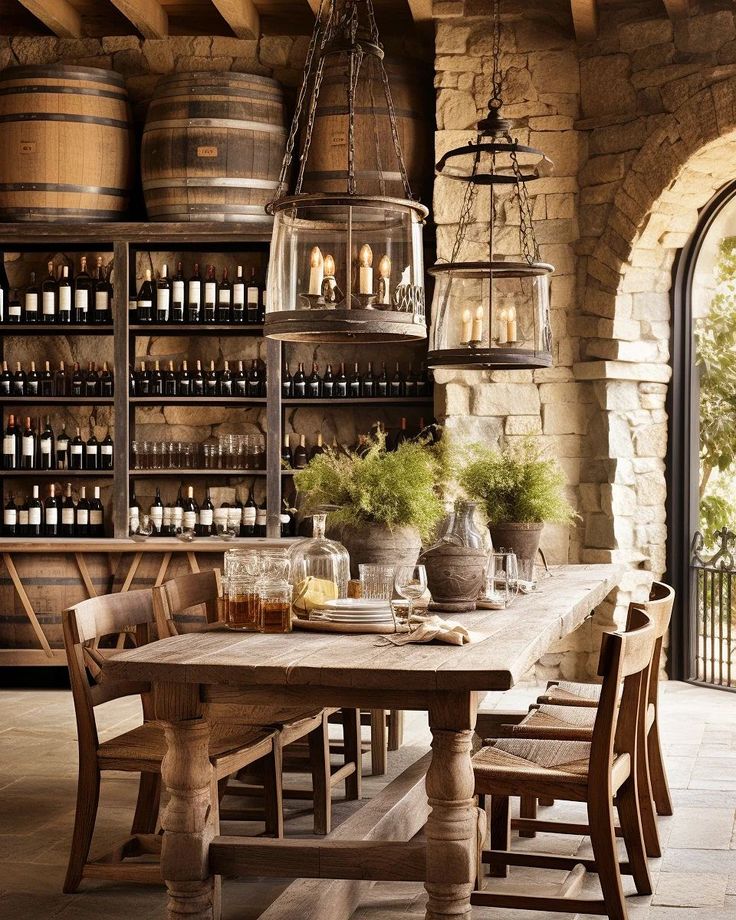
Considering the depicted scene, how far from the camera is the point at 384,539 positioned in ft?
11.2

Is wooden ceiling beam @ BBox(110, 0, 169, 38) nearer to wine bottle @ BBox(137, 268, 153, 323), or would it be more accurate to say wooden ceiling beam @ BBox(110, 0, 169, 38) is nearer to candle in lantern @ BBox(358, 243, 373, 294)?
wine bottle @ BBox(137, 268, 153, 323)

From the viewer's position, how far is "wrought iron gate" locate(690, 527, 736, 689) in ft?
19.9

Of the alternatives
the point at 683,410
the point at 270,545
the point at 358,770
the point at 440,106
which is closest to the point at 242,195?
the point at 440,106

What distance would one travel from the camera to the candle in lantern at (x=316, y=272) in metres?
3.13

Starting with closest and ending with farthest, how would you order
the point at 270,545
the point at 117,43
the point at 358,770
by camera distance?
the point at 358,770 < the point at 270,545 < the point at 117,43

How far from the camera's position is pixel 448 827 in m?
2.44

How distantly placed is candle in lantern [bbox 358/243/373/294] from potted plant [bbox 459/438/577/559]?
1.08m

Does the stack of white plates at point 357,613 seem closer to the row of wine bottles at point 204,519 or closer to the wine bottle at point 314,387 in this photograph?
the row of wine bottles at point 204,519

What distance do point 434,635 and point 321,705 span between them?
341 mm

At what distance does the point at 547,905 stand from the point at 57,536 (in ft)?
13.5

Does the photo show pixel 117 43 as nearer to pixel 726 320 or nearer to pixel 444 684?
pixel 726 320

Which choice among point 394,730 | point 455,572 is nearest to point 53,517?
point 394,730

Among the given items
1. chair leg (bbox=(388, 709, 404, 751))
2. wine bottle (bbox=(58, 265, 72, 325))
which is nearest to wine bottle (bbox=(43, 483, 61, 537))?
wine bottle (bbox=(58, 265, 72, 325))

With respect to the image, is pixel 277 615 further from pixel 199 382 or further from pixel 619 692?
pixel 199 382
